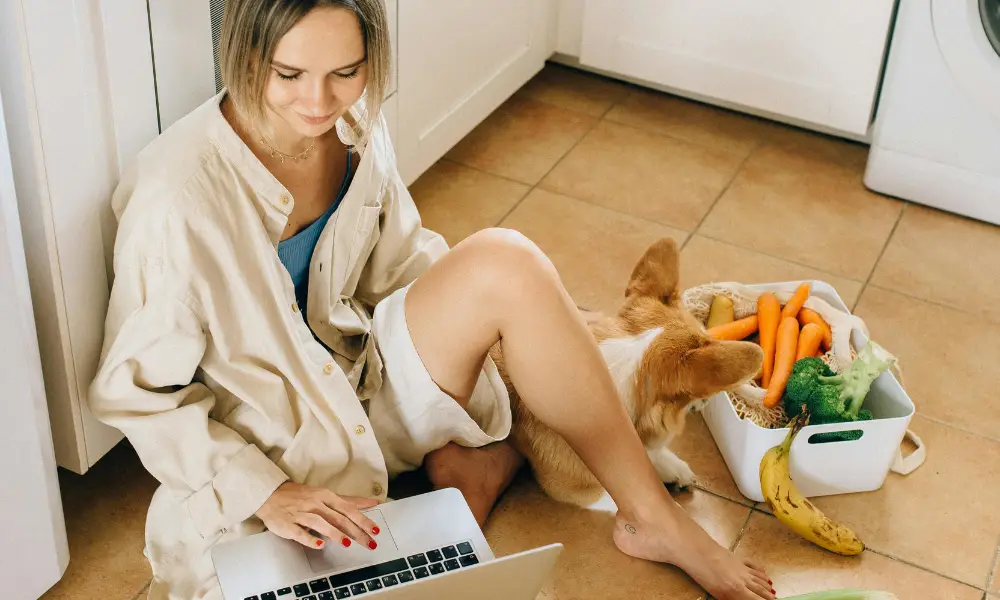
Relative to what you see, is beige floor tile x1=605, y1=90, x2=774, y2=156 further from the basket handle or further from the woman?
the woman

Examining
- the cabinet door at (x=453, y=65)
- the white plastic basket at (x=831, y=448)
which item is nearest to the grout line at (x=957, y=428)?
the white plastic basket at (x=831, y=448)

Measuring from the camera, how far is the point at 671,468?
166 cm

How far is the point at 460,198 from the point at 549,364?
103cm

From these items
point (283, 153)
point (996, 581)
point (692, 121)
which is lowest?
point (996, 581)

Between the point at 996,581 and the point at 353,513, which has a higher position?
the point at 353,513

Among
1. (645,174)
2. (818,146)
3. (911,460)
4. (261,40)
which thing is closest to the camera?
(261,40)

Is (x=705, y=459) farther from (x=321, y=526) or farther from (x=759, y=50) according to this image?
(x=759, y=50)

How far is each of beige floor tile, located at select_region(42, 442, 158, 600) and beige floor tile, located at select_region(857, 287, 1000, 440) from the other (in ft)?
4.34

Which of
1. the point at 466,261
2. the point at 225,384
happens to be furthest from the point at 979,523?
the point at 225,384

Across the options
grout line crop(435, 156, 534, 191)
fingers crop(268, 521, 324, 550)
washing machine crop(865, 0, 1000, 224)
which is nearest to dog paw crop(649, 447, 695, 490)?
fingers crop(268, 521, 324, 550)

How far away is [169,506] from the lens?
54.9 inches

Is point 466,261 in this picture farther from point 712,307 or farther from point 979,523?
point 979,523

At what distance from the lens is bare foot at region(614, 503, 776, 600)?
1.49 m

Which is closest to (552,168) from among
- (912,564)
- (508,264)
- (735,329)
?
(735,329)
